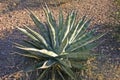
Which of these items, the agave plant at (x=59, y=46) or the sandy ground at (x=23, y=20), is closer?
the agave plant at (x=59, y=46)

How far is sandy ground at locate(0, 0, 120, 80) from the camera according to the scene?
525 cm

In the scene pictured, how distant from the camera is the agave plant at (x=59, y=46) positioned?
187 inches

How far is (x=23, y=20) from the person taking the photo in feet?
20.5

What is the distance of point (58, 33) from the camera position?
5.09 m

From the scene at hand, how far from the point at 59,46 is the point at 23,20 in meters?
1.56

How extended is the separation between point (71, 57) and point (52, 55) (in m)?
0.29

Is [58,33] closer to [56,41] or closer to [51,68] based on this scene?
[56,41]

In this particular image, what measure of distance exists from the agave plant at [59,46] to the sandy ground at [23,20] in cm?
39

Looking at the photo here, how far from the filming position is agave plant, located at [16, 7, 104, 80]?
475 cm

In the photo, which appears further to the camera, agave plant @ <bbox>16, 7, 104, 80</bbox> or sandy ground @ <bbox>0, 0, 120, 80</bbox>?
sandy ground @ <bbox>0, 0, 120, 80</bbox>

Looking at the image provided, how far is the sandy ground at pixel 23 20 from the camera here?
525 centimetres

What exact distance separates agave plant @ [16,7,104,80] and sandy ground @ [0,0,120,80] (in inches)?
15.5

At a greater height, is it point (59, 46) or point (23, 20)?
point (23, 20)

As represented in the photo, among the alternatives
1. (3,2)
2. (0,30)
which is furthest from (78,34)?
(3,2)
